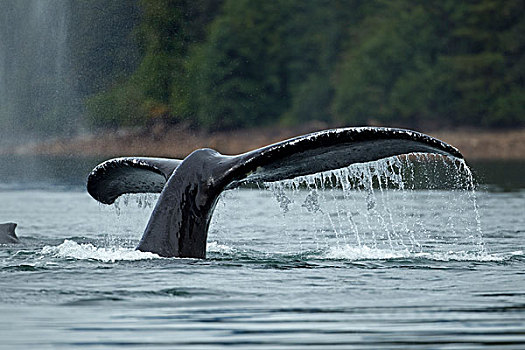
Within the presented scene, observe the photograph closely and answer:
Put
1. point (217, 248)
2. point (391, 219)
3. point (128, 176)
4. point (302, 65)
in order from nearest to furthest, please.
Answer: point (128, 176) < point (217, 248) < point (391, 219) < point (302, 65)

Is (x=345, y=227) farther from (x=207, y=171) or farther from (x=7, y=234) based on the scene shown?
(x=207, y=171)

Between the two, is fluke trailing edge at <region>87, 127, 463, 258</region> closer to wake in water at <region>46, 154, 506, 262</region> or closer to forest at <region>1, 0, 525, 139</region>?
wake in water at <region>46, 154, 506, 262</region>

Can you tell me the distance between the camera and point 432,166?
39.5 m

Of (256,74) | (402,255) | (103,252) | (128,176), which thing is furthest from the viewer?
(256,74)

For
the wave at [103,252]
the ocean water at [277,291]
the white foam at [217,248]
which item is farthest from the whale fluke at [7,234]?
the white foam at [217,248]

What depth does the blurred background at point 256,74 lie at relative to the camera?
2053 inches

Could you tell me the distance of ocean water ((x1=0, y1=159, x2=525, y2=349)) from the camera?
749 centimetres

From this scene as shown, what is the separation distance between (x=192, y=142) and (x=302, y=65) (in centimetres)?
1464

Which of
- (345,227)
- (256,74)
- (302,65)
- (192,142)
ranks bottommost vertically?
(345,227)

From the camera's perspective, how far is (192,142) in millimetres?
54812

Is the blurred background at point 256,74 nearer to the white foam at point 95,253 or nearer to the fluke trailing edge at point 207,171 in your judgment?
the white foam at point 95,253

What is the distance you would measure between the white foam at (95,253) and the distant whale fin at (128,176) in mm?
536

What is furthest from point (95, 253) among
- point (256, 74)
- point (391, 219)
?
point (256, 74)

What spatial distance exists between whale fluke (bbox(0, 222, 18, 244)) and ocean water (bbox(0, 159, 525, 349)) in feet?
1.08
